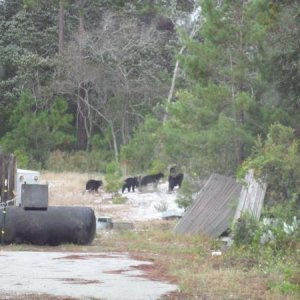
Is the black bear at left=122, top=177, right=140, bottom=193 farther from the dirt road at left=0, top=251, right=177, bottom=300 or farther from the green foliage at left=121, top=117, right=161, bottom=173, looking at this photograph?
the dirt road at left=0, top=251, right=177, bottom=300

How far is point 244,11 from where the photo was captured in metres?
20.0

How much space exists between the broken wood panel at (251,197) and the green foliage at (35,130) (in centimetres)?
2504

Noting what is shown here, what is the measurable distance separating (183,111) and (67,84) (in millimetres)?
24727

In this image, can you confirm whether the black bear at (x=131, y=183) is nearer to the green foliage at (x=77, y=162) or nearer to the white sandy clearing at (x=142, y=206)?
the white sandy clearing at (x=142, y=206)

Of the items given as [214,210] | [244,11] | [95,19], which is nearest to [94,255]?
[214,210]

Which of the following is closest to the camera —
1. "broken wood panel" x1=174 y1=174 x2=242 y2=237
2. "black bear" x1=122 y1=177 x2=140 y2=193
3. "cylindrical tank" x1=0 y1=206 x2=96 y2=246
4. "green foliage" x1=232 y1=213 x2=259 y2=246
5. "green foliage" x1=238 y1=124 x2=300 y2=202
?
"green foliage" x1=232 y1=213 x2=259 y2=246

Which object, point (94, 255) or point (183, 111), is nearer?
point (94, 255)

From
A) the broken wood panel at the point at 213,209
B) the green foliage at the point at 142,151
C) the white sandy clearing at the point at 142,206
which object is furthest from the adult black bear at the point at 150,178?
the broken wood panel at the point at 213,209

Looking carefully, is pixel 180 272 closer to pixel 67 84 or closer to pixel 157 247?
pixel 157 247

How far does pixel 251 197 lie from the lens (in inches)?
666

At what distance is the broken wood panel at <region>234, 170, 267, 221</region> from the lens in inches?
643

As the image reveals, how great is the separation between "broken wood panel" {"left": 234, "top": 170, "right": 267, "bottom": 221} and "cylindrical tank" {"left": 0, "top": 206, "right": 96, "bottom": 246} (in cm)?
299

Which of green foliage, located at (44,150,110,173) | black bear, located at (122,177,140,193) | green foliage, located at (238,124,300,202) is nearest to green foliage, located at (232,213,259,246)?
green foliage, located at (238,124,300,202)

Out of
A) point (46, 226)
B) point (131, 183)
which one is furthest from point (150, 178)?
point (46, 226)
